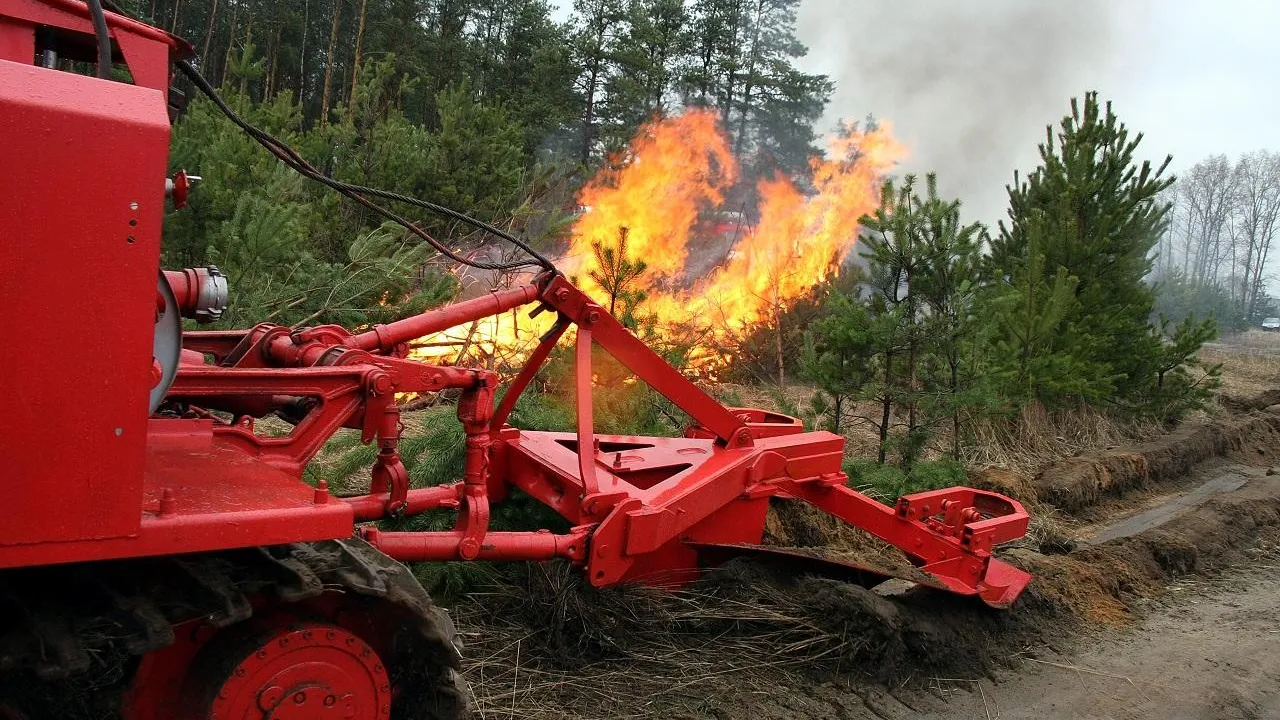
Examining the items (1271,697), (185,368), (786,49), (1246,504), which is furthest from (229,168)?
(786,49)

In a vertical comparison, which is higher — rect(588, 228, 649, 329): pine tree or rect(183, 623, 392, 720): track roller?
rect(588, 228, 649, 329): pine tree

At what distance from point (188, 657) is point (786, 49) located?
25491 mm

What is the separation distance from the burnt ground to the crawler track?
125 centimetres

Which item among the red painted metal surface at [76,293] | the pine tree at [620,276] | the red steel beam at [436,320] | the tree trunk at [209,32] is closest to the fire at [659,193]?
the pine tree at [620,276]

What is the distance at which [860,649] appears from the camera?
16.0 feet

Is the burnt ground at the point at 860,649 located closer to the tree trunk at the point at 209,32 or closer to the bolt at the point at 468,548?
the bolt at the point at 468,548

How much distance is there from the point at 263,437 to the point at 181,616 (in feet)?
3.72

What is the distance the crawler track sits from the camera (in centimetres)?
210

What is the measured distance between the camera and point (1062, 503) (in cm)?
890

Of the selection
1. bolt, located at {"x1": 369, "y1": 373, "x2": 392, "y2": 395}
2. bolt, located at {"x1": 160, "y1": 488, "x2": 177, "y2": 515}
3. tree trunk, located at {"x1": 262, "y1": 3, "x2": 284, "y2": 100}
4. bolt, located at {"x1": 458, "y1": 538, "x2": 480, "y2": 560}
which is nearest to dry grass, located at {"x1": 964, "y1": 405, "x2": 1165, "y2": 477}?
bolt, located at {"x1": 458, "y1": 538, "x2": 480, "y2": 560}

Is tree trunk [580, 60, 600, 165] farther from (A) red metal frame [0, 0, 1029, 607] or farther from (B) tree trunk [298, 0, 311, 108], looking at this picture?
(A) red metal frame [0, 0, 1029, 607]

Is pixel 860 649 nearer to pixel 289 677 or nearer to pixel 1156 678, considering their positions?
pixel 1156 678

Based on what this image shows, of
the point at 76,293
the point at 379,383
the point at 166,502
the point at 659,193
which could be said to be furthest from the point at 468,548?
the point at 659,193

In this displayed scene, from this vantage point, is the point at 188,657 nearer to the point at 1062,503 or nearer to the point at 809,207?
the point at 1062,503
